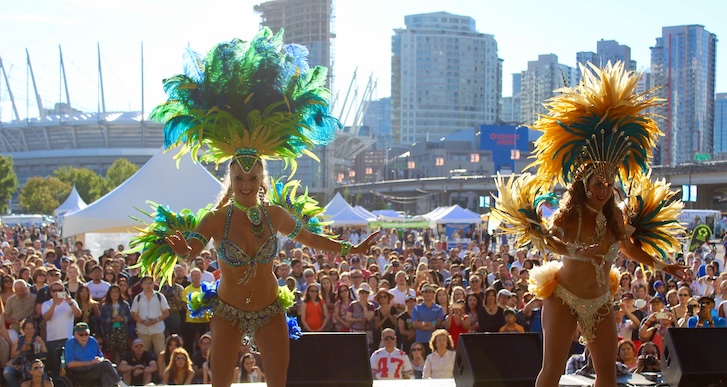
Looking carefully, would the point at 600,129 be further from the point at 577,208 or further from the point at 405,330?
the point at 405,330

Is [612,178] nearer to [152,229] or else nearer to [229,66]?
[229,66]

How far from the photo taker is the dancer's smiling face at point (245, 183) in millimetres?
5004

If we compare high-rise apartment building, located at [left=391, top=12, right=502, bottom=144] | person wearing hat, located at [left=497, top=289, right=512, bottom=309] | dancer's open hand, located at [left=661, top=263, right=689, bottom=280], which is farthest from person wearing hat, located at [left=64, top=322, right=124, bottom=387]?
high-rise apartment building, located at [left=391, top=12, right=502, bottom=144]

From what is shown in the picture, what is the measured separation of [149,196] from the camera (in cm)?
1569

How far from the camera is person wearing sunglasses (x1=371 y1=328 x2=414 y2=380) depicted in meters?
8.34

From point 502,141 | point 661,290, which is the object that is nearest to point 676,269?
point 661,290

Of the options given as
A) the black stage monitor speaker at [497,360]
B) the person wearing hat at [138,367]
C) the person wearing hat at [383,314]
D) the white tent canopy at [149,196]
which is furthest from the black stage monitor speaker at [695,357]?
the white tent canopy at [149,196]

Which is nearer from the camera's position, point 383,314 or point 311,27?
point 383,314

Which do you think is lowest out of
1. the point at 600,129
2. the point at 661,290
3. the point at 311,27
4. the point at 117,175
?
the point at 661,290

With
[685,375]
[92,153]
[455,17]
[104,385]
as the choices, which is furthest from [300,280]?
[455,17]

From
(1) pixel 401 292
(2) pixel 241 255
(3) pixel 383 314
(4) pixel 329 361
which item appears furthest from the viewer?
(1) pixel 401 292

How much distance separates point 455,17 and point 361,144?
235ft

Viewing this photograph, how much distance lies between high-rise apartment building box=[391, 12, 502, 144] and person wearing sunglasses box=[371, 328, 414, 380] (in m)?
174

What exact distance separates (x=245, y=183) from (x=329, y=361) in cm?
183
